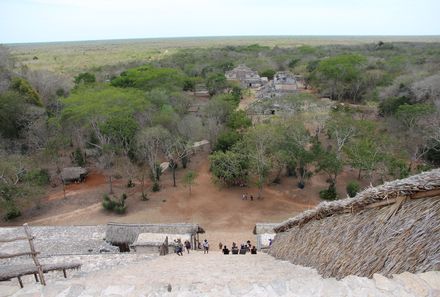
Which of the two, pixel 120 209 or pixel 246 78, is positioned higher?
pixel 246 78

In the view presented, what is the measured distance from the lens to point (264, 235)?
1541 cm

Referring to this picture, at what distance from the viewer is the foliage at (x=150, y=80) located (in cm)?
3850

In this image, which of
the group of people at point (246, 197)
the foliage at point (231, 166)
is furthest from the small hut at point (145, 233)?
the foliage at point (231, 166)

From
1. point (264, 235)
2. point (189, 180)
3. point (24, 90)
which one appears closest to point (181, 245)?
point (264, 235)

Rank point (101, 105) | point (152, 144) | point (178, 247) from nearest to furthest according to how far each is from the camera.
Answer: point (178, 247)
point (152, 144)
point (101, 105)

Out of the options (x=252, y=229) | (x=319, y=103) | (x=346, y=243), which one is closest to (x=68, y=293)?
(x=346, y=243)

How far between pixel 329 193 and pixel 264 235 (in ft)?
22.9

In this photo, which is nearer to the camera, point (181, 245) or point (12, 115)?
point (181, 245)

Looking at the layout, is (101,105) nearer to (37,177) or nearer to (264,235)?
(37,177)

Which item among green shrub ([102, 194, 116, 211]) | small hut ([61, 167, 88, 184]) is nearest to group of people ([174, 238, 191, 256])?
green shrub ([102, 194, 116, 211])

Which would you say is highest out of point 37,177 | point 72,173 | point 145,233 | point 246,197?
point 37,177

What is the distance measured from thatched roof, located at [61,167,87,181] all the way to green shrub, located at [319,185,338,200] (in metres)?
16.8

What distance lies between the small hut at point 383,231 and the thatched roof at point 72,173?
21.0m

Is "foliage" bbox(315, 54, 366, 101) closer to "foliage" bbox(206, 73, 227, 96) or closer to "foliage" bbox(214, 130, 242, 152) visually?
"foliage" bbox(206, 73, 227, 96)
